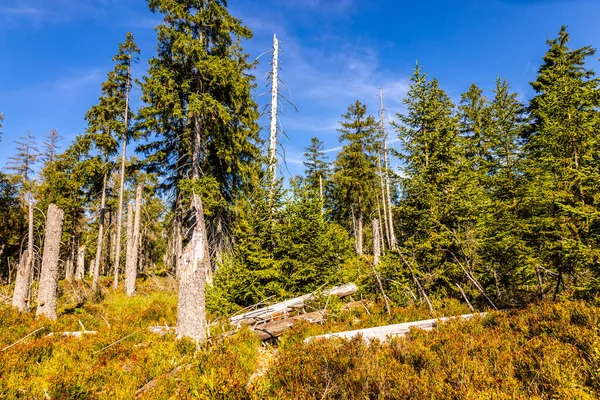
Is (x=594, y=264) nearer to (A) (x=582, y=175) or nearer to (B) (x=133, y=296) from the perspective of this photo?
(A) (x=582, y=175)

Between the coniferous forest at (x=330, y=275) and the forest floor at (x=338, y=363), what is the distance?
39 millimetres

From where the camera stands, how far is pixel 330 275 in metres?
10.5

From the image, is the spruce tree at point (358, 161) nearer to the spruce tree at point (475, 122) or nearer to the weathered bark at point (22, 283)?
the spruce tree at point (475, 122)

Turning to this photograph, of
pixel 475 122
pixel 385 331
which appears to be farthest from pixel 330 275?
pixel 475 122

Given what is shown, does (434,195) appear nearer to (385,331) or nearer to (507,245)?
(507,245)

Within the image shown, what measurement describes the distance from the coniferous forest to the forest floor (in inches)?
1.6

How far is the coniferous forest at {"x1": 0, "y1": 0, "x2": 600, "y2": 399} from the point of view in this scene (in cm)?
461

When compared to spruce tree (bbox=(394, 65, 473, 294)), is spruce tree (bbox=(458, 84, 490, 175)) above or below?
above

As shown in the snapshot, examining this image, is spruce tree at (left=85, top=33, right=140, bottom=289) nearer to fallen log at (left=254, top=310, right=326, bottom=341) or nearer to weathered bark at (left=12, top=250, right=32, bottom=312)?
weathered bark at (left=12, top=250, right=32, bottom=312)

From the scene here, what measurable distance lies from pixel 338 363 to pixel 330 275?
18.4 feet

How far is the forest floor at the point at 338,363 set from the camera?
384 centimetres

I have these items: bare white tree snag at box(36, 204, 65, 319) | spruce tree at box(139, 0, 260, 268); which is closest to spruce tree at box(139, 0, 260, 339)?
spruce tree at box(139, 0, 260, 268)

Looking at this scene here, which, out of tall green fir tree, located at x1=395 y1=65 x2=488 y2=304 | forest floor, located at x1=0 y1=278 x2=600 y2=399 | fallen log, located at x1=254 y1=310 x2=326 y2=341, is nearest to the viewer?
forest floor, located at x1=0 y1=278 x2=600 y2=399

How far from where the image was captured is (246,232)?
35.2ft
